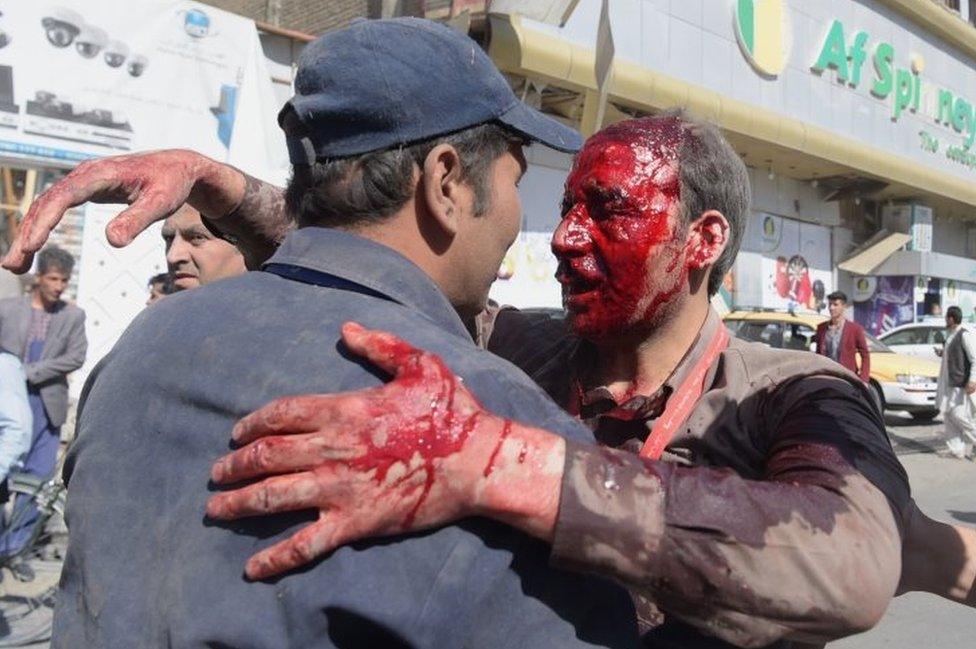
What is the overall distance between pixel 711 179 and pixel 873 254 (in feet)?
62.5

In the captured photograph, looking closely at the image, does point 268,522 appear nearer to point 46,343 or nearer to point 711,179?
point 711,179

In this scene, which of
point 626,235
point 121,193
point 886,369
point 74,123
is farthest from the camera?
point 886,369

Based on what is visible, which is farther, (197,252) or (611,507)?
(197,252)

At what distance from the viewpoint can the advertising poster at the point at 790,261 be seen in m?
17.0

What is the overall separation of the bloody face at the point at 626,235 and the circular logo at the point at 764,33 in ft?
47.7

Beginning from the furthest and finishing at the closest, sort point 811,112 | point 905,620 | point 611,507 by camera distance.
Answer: point 811,112 → point 905,620 → point 611,507

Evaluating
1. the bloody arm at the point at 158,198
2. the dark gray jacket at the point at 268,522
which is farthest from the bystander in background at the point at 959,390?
the dark gray jacket at the point at 268,522

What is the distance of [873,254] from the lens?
1942 cm

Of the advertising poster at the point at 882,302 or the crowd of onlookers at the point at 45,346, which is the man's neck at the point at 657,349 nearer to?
the crowd of onlookers at the point at 45,346

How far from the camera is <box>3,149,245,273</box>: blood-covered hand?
1.34 m

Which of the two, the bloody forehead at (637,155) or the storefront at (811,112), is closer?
the bloody forehead at (637,155)

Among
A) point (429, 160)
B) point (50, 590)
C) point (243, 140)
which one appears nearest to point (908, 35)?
point (243, 140)

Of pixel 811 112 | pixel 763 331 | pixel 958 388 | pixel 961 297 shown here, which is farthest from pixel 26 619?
pixel 961 297

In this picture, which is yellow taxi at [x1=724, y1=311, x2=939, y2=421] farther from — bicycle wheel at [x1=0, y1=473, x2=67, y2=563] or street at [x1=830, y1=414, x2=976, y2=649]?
bicycle wheel at [x1=0, y1=473, x2=67, y2=563]
